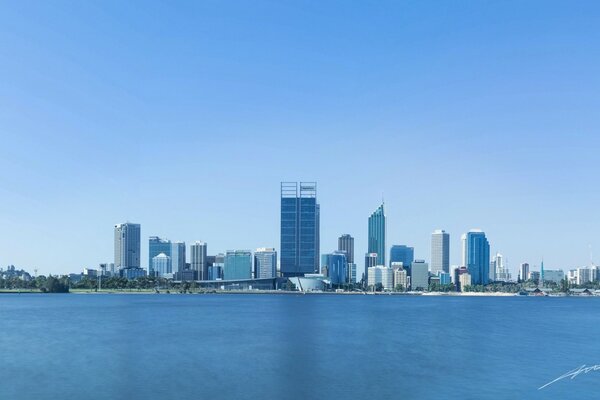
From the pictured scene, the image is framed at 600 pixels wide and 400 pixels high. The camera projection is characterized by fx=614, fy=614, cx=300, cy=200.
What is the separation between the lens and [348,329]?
8369cm

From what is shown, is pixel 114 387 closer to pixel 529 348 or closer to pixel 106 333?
pixel 106 333

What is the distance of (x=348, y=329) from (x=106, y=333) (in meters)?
31.5

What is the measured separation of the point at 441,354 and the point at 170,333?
33873 millimetres

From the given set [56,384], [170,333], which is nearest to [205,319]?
[170,333]

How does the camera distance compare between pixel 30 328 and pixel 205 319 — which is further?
pixel 205 319

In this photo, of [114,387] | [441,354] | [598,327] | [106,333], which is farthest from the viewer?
[598,327]

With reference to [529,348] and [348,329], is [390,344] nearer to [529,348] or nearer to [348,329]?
[529,348]

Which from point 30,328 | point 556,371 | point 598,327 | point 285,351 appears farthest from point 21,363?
point 598,327

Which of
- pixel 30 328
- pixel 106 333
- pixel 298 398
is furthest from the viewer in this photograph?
pixel 30 328

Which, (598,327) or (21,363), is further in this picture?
(598,327)

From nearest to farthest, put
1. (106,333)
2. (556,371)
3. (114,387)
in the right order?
1. (114,387)
2. (556,371)
3. (106,333)

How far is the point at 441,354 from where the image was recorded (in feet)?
187

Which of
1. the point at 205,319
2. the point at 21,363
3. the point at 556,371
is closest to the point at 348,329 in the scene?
the point at 205,319

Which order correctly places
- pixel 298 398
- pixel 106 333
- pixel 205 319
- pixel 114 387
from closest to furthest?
1. pixel 298 398
2. pixel 114 387
3. pixel 106 333
4. pixel 205 319
